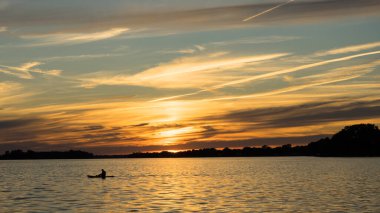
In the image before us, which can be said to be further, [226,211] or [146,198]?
[146,198]

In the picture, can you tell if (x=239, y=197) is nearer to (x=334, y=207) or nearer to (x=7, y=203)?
(x=334, y=207)

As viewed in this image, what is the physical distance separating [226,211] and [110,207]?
13398 mm

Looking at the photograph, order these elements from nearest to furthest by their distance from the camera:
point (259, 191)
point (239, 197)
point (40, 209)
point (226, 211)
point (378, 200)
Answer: point (226, 211) < point (40, 209) < point (378, 200) < point (239, 197) < point (259, 191)

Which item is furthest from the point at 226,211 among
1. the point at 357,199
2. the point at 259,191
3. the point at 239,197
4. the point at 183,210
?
the point at 259,191

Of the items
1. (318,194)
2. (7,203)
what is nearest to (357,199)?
(318,194)

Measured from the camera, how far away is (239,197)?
6844cm

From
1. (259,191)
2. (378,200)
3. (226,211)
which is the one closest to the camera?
Result: (226,211)

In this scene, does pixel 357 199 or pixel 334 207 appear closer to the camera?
pixel 334 207

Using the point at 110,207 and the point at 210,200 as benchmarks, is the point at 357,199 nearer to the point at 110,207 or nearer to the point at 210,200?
the point at 210,200

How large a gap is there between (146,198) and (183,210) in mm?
15125

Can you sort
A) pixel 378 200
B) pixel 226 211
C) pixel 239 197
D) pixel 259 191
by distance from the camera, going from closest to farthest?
pixel 226 211 → pixel 378 200 → pixel 239 197 → pixel 259 191

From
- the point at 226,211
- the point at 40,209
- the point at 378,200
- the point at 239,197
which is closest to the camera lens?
the point at 226,211

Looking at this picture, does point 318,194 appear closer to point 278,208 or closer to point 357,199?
point 357,199

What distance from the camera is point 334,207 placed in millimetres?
56312
